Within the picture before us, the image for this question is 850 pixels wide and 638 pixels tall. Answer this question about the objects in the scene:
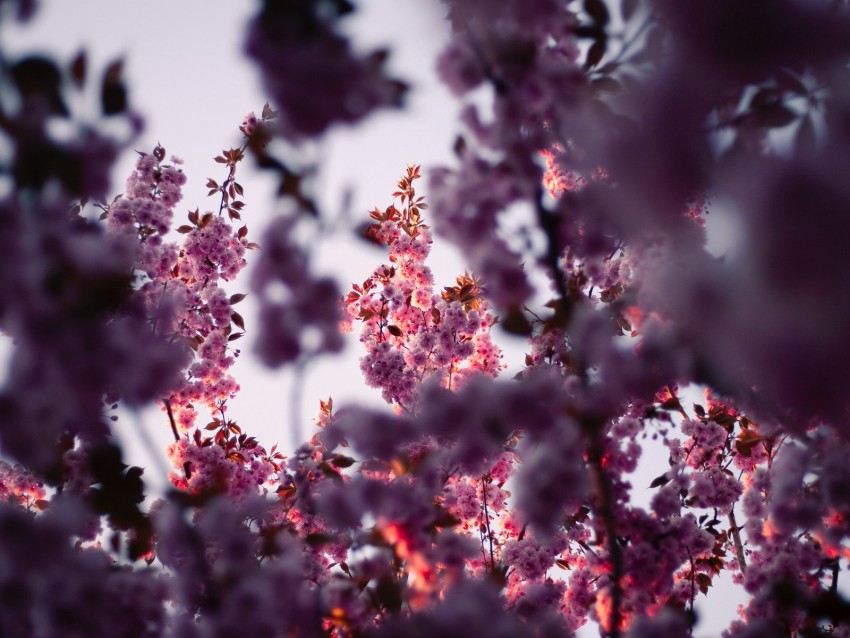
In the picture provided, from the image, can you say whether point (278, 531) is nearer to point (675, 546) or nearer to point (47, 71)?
point (675, 546)

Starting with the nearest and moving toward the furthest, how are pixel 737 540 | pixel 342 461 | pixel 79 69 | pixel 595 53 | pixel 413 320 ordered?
1. pixel 79 69
2. pixel 595 53
3. pixel 342 461
4. pixel 737 540
5. pixel 413 320

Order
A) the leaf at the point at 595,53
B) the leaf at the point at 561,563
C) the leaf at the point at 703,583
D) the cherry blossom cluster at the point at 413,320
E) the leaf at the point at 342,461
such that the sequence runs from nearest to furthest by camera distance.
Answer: the leaf at the point at 595,53 < the leaf at the point at 342,461 < the leaf at the point at 703,583 < the leaf at the point at 561,563 < the cherry blossom cluster at the point at 413,320

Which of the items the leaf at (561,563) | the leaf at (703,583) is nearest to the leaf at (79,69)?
the leaf at (561,563)

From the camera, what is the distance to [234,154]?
5422 mm

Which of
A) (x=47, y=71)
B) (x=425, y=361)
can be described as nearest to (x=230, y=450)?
(x=425, y=361)

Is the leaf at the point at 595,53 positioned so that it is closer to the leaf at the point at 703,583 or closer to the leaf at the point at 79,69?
the leaf at the point at 79,69

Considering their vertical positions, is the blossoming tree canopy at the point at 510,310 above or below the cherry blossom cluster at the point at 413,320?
below

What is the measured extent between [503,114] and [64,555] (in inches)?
78.0

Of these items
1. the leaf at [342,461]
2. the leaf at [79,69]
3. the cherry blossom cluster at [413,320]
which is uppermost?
the cherry blossom cluster at [413,320]

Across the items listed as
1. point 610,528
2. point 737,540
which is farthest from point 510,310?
point 737,540

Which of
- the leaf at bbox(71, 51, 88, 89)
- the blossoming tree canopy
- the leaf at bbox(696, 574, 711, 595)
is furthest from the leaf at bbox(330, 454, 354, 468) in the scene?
the leaf at bbox(696, 574, 711, 595)

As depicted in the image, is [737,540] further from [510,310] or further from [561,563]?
[510,310]

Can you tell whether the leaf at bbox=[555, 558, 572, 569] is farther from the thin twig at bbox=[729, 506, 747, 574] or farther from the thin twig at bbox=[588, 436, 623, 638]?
the thin twig at bbox=[588, 436, 623, 638]

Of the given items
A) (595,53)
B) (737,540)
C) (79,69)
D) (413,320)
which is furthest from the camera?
(413,320)
